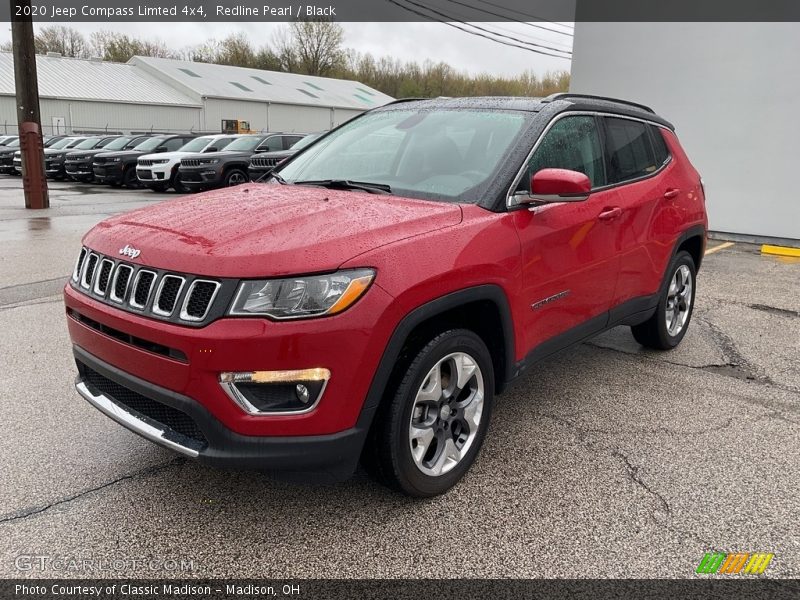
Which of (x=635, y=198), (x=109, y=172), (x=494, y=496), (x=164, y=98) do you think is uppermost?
(x=635, y=198)

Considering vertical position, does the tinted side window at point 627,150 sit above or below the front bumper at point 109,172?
above

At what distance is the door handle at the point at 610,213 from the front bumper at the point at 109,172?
19.4 meters

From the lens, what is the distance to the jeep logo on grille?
8.73ft

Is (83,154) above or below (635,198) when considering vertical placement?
below

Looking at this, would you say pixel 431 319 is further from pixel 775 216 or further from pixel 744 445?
pixel 775 216

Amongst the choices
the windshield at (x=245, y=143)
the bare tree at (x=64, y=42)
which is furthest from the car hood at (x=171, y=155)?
the bare tree at (x=64, y=42)

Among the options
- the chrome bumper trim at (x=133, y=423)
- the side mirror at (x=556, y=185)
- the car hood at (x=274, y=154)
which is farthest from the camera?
the car hood at (x=274, y=154)

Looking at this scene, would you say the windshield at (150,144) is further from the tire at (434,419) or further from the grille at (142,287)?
the tire at (434,419)

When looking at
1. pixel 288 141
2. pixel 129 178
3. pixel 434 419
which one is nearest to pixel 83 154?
pixel 129 178

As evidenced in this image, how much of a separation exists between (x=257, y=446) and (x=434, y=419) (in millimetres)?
843

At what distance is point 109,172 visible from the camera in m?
A: 20.4

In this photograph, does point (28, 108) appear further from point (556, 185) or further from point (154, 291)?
point (556, 185)

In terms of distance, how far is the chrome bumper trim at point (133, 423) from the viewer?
2523mm

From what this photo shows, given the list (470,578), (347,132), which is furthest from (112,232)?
(470,578)
